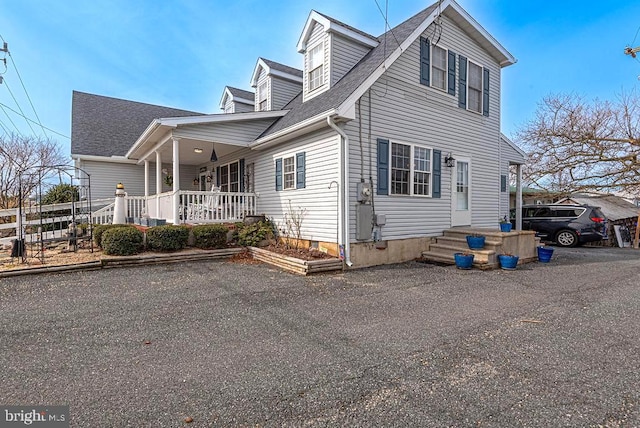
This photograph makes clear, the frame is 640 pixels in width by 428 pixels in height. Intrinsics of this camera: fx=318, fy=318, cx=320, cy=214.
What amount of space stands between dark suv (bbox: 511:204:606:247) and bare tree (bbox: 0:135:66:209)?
833 inches

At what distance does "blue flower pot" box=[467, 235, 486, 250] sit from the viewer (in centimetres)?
789

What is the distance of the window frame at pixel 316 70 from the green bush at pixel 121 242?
650 centimetres

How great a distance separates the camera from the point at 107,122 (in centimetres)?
1570

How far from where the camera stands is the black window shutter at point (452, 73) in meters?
9.37

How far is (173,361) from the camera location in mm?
2918

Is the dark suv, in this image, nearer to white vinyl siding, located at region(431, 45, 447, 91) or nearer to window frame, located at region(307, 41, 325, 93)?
white vinyl siding, located at region(431, 45, 447, 91)

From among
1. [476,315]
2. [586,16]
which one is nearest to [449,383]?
[476,315]

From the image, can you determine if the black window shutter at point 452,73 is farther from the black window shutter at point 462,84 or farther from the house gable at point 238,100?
the house gable at point 238,100

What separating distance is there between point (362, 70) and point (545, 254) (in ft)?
22.8

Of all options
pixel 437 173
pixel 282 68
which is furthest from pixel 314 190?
pixel 282 68

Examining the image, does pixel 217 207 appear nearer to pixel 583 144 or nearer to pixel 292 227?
pixel 292 227

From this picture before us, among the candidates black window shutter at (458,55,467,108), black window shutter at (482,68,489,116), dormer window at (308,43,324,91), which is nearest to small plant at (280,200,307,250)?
dormer window at (308,43,324,91)

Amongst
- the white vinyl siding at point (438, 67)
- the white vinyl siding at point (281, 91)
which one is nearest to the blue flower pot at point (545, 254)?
the white vinyl siding at point (438, 67)

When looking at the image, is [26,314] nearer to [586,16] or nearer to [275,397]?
[275,397]
